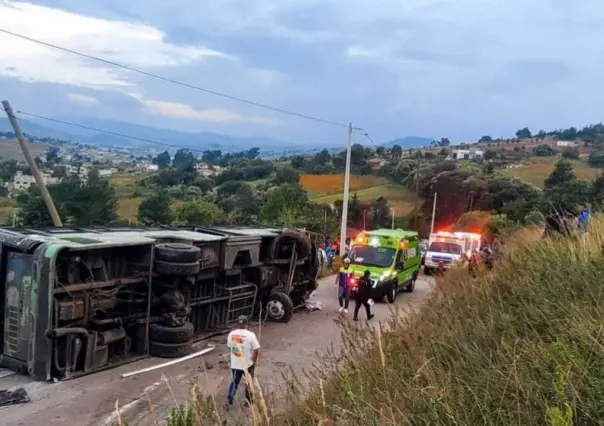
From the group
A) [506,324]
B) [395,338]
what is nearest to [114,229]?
[395,338]

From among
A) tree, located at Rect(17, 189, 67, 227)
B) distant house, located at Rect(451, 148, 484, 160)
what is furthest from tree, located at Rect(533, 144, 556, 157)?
tree, located at Rect(17, 189, 67, 227)

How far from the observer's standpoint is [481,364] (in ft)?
14.7

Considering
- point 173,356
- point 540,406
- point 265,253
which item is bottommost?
point 173,356

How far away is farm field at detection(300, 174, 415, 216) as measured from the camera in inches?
2194

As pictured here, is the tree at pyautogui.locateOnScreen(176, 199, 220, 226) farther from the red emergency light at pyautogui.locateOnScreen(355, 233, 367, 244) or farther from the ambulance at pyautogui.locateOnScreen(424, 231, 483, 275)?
the red emergency light at pyautogui.locateOnScreen(355, 233, 367, 244)

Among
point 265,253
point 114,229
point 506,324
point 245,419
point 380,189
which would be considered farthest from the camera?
point 380,189

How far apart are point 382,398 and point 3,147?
126824mm

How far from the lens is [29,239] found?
9.91 m

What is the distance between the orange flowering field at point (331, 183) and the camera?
59375 millimetres

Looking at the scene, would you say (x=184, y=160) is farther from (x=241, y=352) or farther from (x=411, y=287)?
(x=241, y=352)

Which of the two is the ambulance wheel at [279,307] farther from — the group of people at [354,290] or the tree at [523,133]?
the tree at [523,133]

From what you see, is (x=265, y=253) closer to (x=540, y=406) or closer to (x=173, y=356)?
(x=173, y=356)

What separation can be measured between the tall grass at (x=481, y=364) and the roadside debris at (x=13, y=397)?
504 centimetres

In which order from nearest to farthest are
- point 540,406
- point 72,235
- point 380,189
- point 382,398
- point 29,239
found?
1. point 540,406
2. point 382,398
3. point 29,239
4. point 72,235
5. point 380,189
